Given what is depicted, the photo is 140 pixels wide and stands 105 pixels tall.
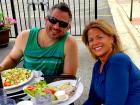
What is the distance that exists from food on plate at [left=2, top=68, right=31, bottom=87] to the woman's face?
61cm

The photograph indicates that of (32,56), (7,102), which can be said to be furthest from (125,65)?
(32,56)

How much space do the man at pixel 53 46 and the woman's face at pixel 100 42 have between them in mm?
478

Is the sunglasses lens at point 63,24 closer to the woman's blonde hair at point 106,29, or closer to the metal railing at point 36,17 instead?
the woman's blonde hair at point 106,29

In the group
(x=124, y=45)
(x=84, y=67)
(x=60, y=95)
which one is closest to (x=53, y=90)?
(x=60, y=95)

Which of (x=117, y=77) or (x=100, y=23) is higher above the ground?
(x=100, y=23)

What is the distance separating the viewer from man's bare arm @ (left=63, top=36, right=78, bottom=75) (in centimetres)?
276

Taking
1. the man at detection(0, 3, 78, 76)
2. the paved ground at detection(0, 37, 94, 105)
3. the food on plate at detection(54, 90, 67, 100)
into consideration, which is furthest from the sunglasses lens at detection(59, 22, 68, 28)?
the paved ground at detection(0, 37, 94, 105)

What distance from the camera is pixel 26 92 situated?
2.12 m

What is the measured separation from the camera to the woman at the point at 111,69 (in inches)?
82.2

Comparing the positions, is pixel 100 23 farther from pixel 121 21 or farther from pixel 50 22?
pixel 121 21

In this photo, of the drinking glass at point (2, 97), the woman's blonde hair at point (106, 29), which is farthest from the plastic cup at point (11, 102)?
the woman's blonde hair at point (106, 29)

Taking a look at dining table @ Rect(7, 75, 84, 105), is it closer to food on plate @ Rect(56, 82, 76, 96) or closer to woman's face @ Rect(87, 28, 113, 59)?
food on plate @ Rect(56, 82, 76, 96)

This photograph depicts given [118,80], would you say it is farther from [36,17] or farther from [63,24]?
[36,17]

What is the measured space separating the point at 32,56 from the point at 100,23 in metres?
0.88
